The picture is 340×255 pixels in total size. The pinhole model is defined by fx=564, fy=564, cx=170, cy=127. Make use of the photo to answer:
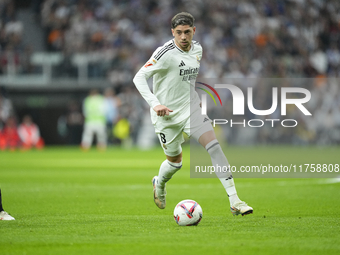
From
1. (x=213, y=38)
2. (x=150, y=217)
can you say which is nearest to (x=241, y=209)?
(x=150, y=217)

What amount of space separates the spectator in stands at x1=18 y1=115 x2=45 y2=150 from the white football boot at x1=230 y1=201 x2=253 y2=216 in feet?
58.6

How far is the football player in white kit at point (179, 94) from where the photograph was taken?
22.0ft

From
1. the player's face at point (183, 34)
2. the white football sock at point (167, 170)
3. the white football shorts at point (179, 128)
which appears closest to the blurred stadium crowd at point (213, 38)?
the white football sock at point (167, 170)

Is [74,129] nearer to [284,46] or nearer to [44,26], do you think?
[44,26]

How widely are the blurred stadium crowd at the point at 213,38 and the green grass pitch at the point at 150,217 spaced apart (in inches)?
473

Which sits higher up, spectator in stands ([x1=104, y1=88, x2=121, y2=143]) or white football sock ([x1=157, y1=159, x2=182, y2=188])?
white football sock ([x1=157, y1=159, x2=182, y2=188])

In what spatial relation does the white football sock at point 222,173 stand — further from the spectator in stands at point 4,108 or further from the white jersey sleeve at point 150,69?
the spectator in stands at point 4,108

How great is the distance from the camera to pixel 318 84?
23531mm

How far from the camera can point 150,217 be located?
6.79 metres

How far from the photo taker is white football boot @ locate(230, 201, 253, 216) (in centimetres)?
643

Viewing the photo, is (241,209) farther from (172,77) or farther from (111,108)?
(111,108)

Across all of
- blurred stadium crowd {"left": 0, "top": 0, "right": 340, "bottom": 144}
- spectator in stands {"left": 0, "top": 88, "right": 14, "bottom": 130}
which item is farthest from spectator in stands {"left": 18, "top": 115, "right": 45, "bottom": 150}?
blurred stadium crowd {"left": 0, "top": 0, "right": 340, "bottom": 144}

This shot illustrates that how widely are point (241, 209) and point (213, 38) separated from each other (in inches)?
821

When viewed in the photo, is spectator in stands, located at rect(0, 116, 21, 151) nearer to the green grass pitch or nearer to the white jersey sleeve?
the green grass pitch
